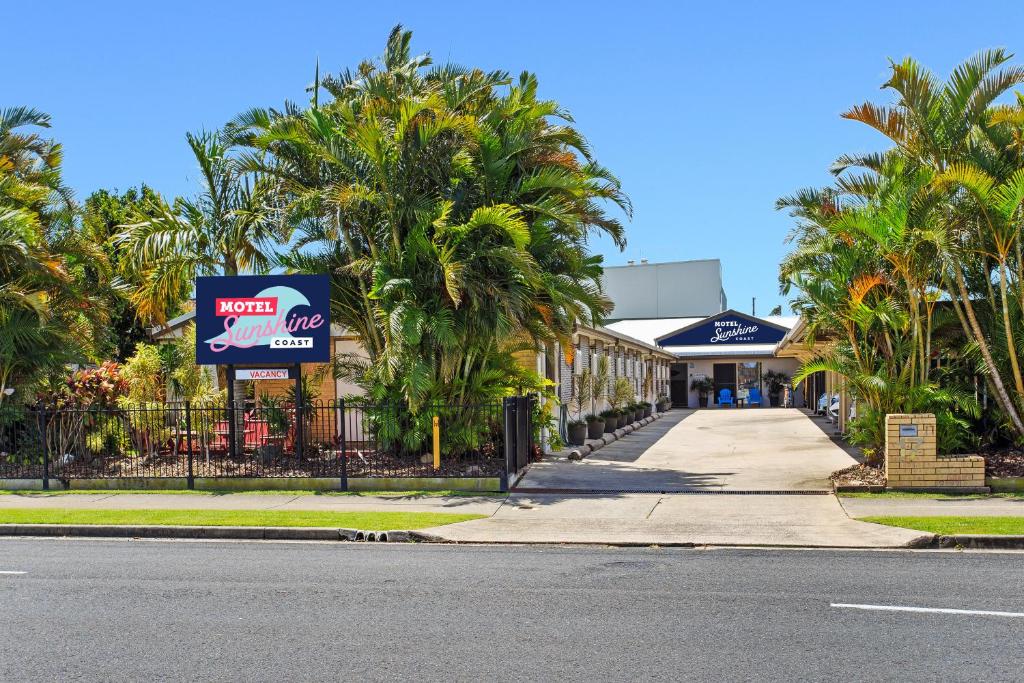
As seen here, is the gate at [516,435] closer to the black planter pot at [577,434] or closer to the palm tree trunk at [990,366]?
the black planter pot at [577,434]

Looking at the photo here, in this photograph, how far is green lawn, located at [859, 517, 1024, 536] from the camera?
417 inches

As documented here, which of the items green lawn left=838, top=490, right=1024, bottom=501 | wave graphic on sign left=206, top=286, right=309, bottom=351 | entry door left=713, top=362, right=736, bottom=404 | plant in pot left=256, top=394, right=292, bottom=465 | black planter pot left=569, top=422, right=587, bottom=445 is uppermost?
wave graphic on sign left=206, top=286, right=309, bottom=351

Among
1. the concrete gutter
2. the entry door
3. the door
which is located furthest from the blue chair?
the concrete gutter

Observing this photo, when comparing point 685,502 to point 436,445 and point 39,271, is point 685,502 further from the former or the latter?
point 39,271

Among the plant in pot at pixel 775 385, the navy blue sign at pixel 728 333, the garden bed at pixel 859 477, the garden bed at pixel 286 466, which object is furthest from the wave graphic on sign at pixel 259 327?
the plant in pot at pixel 775 385

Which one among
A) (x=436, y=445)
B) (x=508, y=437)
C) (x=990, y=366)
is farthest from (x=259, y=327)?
(x=990, y=366)

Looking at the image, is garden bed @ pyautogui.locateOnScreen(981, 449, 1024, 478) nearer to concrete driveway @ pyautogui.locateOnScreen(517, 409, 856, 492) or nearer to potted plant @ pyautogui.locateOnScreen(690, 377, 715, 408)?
concrete driveway @ pyautogui.locateOnScreen(517, 409, 856, 492)

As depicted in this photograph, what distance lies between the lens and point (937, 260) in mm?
14789

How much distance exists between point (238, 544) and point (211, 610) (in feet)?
13.2

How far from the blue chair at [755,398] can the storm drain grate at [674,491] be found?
34.6 m

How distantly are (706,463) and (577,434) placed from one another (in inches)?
152

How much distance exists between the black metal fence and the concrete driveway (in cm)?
116

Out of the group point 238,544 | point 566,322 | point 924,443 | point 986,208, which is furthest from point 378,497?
point 986,208

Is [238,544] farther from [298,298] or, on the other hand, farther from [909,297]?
[909,297]
